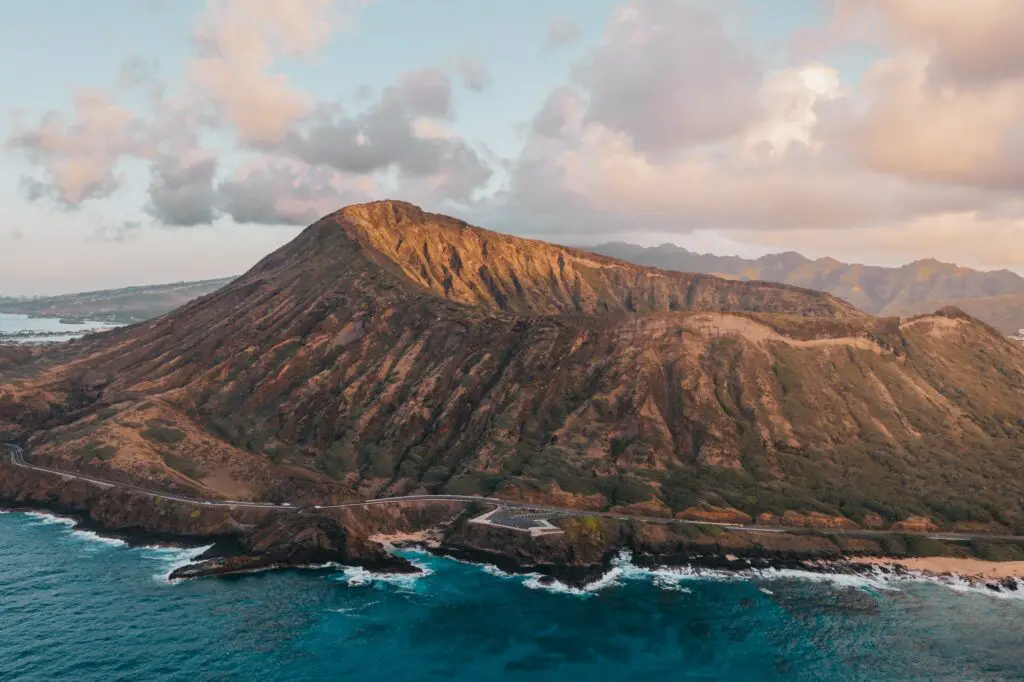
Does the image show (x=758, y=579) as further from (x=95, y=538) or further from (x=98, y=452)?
(x=98, y=452)

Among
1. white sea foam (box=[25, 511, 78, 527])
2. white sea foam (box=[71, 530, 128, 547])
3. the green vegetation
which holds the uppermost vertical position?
the green vegetation

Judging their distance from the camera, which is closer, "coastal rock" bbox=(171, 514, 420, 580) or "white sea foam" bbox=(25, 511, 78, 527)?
"coastal rock" bbox=(171, 514, 420, 580)

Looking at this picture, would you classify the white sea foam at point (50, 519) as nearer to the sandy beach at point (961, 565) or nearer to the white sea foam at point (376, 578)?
the white sea foam at point (376, 578)

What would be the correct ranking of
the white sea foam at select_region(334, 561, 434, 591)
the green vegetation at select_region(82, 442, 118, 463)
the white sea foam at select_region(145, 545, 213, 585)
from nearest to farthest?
1. the white sea foam at select_region(145, 545, 213, 585)
2. the white sea foam at select_region(334, 561, 434, 591)
3. the green vegetation at select_region(82, 442, 118, 463)

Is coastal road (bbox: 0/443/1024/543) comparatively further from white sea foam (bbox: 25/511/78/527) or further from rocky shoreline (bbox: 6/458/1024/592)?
white sea foam (bbox: 25/511/78/527)

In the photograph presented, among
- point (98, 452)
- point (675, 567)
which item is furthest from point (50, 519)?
point (675, 567)

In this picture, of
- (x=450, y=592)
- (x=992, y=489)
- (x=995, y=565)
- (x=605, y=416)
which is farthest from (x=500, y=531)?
(x=992, y=489)

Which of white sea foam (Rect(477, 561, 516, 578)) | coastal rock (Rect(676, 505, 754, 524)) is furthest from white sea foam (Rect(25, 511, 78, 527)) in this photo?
coastal rock (Rect(676, 505, 754, 524))
